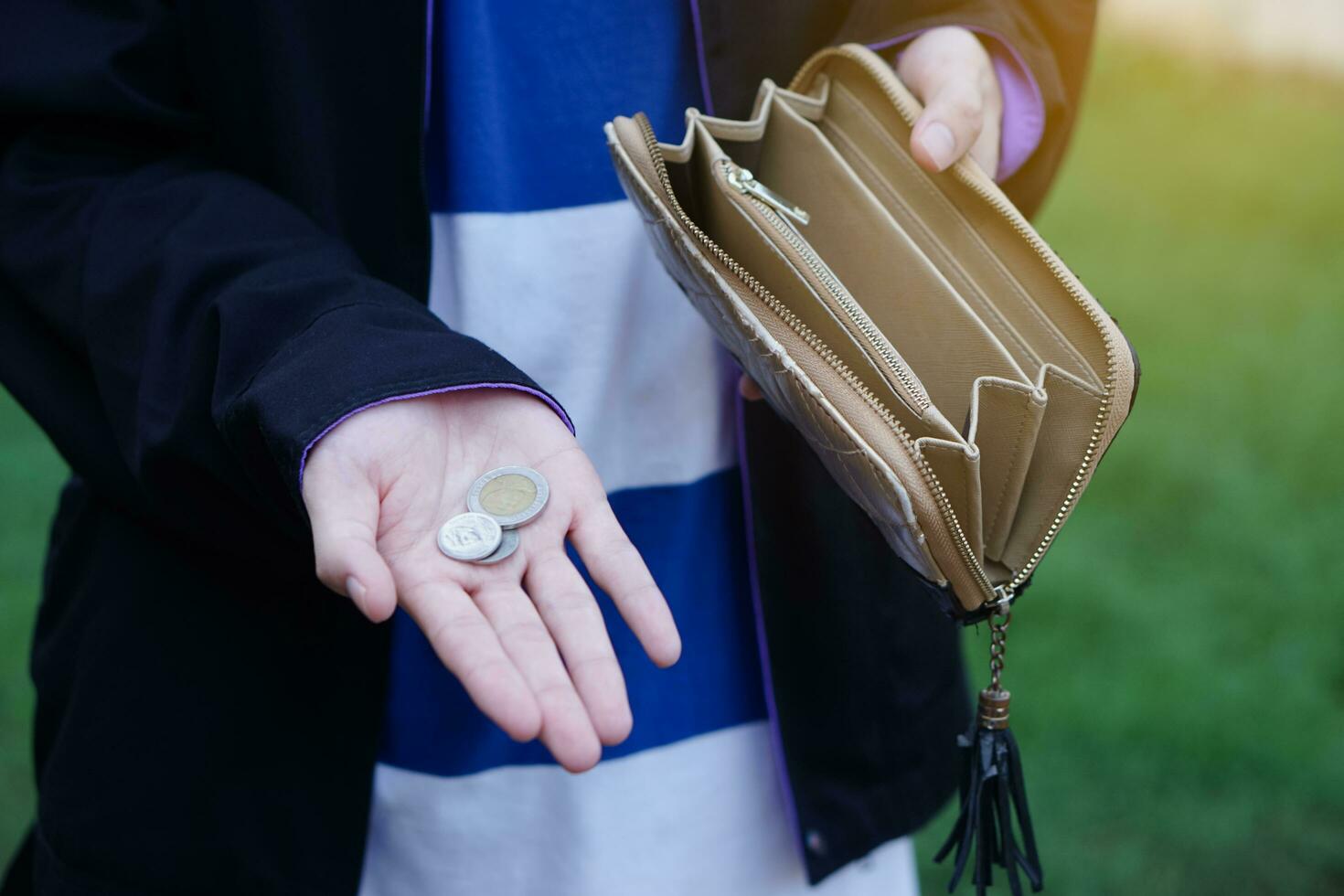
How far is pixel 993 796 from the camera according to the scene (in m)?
1.28

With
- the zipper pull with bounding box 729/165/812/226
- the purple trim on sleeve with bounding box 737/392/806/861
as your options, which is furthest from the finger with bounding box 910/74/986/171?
the purple trim on sleeve with bounding box 737/392/806/861

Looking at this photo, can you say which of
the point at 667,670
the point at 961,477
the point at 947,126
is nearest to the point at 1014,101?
the point at 947,126

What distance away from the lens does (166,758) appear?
1316mm

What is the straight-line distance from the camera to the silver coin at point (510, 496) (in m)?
1.02

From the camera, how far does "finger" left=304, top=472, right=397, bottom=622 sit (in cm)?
92

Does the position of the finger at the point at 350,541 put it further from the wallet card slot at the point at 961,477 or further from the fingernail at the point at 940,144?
the fingernail at the point at 940,144

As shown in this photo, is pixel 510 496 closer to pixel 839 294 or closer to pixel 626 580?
pixel 626 580

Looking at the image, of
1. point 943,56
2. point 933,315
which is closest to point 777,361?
point 933,315

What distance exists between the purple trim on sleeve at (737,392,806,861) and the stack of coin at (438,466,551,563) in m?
0.42

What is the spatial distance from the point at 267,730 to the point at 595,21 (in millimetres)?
858

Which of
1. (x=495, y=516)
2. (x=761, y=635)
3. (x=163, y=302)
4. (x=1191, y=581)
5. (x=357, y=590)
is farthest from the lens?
(x=1191, y=581)

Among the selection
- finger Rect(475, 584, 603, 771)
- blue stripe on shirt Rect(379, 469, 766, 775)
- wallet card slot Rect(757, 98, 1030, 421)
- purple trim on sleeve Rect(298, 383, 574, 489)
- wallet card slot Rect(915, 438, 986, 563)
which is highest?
wallet card slot Rect(757, 98, 1030, 421)

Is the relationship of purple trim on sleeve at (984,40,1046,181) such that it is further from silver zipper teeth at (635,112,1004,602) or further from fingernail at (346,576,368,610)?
fingernail at (346,576,368,610)

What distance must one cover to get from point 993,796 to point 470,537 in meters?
0.64
